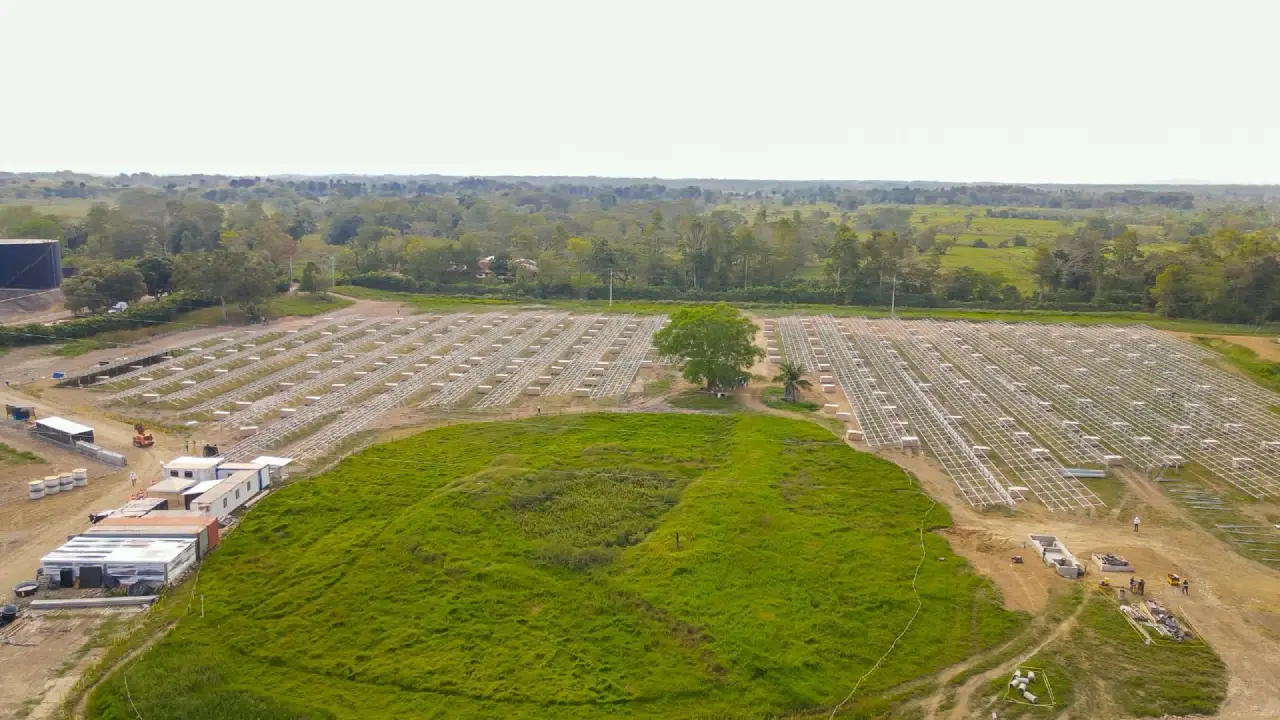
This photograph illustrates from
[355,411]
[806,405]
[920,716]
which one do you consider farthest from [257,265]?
[920,716]

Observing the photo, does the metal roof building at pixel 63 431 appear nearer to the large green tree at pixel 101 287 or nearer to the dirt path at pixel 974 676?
the large green tree at pixel 101 287

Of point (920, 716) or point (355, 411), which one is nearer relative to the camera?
point (920, 716)

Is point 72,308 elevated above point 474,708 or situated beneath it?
elevated above

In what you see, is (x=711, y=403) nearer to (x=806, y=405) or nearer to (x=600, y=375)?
(x=806, y=405)

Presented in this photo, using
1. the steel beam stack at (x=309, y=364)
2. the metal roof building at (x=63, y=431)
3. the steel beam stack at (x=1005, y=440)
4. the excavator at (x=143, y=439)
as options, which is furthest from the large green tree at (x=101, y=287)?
the steel beam stack at (x=1005, y=440)

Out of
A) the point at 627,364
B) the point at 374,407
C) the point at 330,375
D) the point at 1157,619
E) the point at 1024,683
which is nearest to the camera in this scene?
the point at 1024,683

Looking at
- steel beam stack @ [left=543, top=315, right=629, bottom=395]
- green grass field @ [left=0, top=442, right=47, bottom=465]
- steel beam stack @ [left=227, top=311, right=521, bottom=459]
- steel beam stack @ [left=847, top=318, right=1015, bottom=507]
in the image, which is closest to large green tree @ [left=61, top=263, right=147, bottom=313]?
steel beam stack @ [left=227, top=311, right=521, bottom=459]

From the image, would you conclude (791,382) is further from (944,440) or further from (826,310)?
(826,310)

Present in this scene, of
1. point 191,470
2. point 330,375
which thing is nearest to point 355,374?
point 330,375
